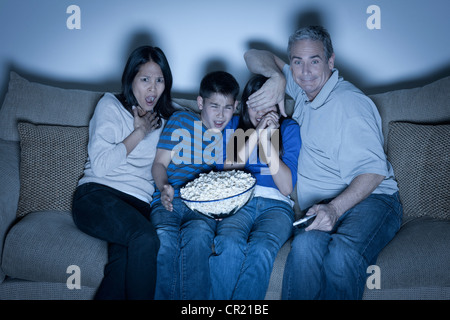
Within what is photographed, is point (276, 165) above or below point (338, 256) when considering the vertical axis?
above

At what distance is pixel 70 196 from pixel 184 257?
72cm

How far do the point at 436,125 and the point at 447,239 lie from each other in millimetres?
588

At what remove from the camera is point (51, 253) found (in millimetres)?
1688

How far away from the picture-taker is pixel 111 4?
2.46m

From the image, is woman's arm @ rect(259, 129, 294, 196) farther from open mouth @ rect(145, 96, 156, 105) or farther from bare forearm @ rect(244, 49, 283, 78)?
open mouth @ rect(145, 96, 156, 105)

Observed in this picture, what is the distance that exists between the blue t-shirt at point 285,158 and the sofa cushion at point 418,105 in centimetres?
52

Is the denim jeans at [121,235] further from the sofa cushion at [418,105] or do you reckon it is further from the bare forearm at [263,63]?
the sofa cushion at [418,105]

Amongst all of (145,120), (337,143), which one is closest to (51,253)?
(145,120)

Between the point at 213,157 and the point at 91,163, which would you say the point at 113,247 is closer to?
the point at 91,163

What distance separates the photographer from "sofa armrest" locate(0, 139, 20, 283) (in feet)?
5.91

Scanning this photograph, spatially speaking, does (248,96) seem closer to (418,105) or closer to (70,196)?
(418,105)

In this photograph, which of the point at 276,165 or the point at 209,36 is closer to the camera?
the point at 276,165

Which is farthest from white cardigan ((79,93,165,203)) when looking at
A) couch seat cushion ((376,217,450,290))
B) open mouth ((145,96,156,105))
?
couch seat cushion ((376,217,450,290))
